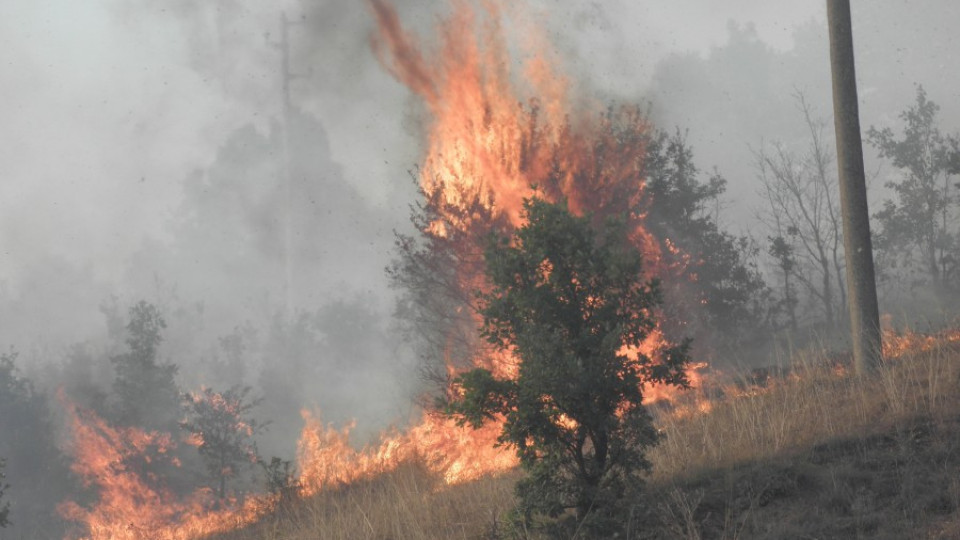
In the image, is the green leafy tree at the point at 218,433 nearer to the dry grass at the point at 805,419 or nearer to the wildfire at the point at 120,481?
the wildfire at the point at 120,481

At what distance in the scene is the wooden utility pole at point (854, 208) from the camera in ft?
32.4

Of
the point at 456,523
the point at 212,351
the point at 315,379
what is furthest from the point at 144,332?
the point at 456,523

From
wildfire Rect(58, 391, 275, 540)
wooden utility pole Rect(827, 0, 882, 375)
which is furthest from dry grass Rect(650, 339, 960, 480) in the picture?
wildfire Rect(58, 391, 275, 540)

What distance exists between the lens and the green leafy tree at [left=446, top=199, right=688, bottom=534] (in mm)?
5340

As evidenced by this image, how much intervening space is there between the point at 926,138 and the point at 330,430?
4298 centimetres

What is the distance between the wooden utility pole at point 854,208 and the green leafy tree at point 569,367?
5.68m

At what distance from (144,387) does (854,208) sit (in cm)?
4994

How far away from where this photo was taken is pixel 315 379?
77.6 meters

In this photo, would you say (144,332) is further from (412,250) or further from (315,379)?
(412,250)

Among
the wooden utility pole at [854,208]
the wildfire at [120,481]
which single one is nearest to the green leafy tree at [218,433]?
the wildfire at [120,481]

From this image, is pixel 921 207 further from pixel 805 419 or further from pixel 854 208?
pixel 805 419

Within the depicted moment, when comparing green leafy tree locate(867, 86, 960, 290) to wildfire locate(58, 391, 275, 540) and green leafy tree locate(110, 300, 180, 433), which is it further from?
green leafy tree locate(110, 300, 180, 433)

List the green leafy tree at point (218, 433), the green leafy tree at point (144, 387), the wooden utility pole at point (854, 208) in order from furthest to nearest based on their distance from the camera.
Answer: the green leafy tree at point (144, 387)
the green leafy tree at point (218, 433)
the wooden utility pole at point (854, 208)

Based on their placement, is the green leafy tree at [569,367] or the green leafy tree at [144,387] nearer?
the green leafy tree at [569,367]
